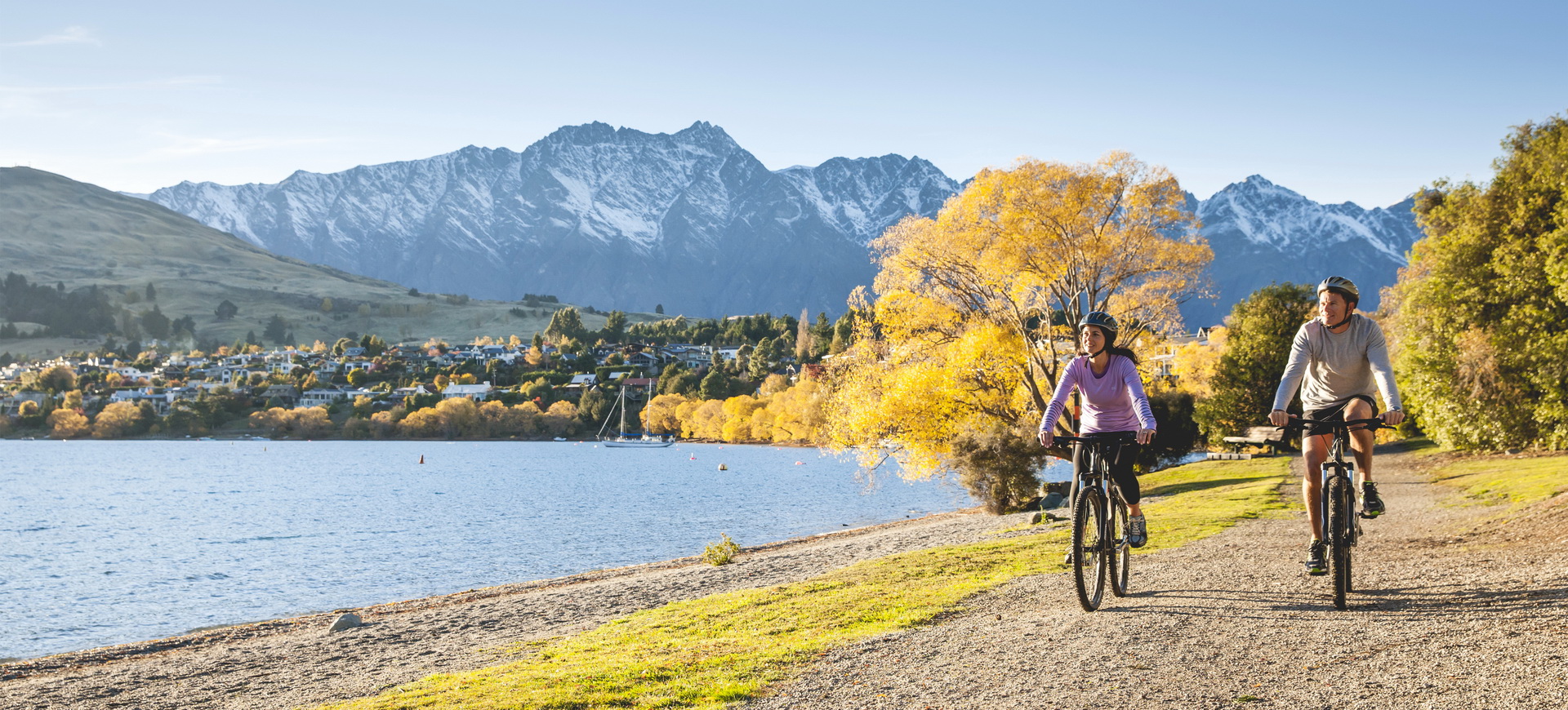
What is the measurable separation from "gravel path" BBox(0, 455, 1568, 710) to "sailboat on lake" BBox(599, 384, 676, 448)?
137 meters

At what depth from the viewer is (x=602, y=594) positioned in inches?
968

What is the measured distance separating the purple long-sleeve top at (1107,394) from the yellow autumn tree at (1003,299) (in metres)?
23.9

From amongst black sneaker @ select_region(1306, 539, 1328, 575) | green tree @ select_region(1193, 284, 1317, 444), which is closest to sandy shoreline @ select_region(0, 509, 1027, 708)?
black sneaker @ select_region(1306, 539, 1328, 575)

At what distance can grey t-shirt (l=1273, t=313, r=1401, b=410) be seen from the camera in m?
9.16

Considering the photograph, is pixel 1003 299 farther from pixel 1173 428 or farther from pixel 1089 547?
pixel 1173 428

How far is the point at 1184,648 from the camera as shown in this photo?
845 cm

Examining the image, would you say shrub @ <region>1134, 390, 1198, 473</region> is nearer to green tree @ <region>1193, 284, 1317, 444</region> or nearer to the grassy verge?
green tree @ <region>1193, 284, 1317, 444</region>

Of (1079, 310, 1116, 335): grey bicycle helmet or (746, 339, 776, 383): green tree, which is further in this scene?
(746, 339, 776, 383): green tree

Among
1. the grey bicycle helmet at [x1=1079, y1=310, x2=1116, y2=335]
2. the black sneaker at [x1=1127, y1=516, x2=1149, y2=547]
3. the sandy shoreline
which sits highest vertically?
the grey bicycle helmet at [x1=1079, y1=310, x2=1116, y2=335]

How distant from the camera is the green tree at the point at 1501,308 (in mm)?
33156

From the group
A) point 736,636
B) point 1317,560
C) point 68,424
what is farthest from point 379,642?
point 68,424

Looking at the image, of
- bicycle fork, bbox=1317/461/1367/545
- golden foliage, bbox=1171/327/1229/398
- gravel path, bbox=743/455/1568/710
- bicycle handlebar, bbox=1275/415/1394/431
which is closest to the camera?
gravel path, bbox=743/455/1568/710

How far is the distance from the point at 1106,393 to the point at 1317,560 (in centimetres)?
245

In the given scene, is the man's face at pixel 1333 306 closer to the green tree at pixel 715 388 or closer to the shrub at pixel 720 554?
the shrub at pixel 720 554
